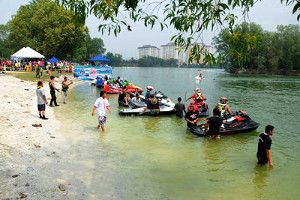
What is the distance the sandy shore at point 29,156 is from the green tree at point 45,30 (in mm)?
47066

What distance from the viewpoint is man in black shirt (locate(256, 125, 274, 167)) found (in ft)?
33.7

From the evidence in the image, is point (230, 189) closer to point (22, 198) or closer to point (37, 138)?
point (22, 198)

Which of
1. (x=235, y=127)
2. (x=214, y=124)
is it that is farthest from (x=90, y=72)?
(x=214, y=124)

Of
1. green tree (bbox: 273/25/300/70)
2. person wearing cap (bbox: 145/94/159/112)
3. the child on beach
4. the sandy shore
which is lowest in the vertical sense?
the sandy shore

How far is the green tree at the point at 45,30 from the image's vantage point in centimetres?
6206

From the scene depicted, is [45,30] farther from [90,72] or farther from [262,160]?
[262,160]

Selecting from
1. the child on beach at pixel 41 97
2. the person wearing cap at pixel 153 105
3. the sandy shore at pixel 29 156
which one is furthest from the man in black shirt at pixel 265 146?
the child on beach at pixel 41 97

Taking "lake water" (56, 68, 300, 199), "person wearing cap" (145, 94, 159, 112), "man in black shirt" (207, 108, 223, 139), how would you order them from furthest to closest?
"person wearing cap" (145, 94, 159, 112) → "man in black shirt" (207, 108, 223, 139) → "lake water" (56, 68, 300, 199)

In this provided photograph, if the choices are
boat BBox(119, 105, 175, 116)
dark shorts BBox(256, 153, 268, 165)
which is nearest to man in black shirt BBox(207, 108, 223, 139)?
dark shorts BBox(256, 153, 268, 165)

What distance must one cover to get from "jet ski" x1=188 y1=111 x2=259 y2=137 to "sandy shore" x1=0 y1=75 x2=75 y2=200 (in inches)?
231

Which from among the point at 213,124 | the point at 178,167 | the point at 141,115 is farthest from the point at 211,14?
the point at 141,115

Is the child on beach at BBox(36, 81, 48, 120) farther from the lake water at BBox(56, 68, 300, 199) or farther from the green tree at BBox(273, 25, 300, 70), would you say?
the green tree at BBox(273, 25, 300, 70)

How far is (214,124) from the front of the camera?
14.3m

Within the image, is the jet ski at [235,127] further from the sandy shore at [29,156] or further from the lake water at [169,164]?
the sandy shore at [29,156]
